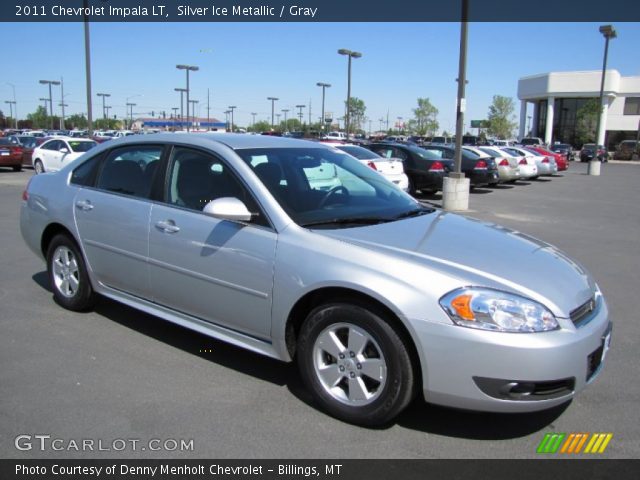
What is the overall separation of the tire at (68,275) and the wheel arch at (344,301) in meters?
2.30

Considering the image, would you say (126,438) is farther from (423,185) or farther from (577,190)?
(577,190)

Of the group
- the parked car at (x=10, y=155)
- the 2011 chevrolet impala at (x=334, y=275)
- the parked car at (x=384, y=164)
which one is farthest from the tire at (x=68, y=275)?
Answer: the parked car at (x=10, y=155)

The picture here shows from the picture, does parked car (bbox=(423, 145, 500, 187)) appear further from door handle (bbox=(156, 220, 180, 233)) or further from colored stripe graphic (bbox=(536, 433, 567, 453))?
colored stripe graphic (bbox=(536, 433, 567, 453))

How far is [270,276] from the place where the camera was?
3453mm

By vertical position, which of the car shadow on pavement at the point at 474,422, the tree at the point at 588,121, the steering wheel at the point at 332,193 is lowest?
the car shadow on pavement at the point at 474,422

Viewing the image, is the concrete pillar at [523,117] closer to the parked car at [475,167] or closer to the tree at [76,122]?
the parked car at [475,167]

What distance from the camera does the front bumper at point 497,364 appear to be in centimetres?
282

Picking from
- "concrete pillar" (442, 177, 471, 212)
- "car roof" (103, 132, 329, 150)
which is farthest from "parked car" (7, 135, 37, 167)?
"car roof" (103, 132, 329, 150)

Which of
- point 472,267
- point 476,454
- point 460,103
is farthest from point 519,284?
point 460,103

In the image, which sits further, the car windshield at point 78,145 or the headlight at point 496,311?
the car windshield at point 78,145

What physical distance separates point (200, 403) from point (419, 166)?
1351cm

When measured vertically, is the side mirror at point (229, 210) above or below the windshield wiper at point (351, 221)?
above

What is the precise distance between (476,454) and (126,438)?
188cm

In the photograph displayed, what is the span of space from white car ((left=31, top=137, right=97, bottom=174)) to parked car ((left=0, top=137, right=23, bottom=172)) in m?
3.35
